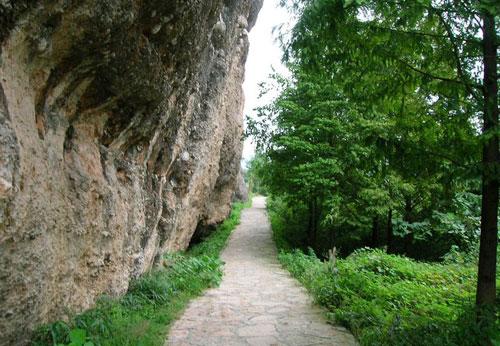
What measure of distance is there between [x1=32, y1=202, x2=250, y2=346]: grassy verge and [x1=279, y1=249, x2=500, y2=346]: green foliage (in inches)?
92.1

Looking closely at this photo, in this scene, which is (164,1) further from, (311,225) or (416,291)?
(311,225)

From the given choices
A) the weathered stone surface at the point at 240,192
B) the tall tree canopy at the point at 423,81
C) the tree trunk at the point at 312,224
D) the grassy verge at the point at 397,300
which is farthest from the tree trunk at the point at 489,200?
the weathered stone surface at the point at 240,192

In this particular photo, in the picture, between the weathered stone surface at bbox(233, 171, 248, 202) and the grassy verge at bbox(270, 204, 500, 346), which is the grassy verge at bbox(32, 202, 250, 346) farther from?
the weathered stone surface at bbox(233, 171, 248, 202)

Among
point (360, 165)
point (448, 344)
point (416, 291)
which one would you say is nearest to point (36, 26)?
point (360, 165)

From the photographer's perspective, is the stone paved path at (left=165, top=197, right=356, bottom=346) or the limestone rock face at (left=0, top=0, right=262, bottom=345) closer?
the limestone rock face at (left=0, top=0, right=262, bottom=345)

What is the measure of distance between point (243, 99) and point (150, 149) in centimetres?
1108

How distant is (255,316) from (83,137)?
12.0 ft

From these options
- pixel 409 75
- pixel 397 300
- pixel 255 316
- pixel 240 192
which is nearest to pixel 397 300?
pixel 397 300

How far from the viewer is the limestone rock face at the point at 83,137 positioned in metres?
3.39

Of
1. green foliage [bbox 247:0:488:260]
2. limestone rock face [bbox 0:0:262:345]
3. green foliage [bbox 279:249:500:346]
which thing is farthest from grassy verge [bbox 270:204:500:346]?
limestone rock face [bbox 0:0:262:345]

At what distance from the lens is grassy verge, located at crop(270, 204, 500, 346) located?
14.4ft

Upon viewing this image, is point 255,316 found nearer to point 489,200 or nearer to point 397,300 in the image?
point 397,300

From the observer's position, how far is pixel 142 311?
236 inches

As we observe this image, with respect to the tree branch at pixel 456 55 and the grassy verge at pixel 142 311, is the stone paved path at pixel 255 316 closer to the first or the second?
the grassy verge at pixel 142 311
